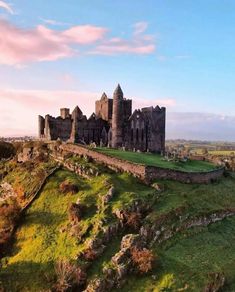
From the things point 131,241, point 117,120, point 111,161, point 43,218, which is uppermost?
point 117,120

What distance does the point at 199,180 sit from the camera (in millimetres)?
65125

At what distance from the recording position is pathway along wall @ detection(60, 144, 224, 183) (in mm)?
59438

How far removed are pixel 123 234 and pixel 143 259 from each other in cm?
520

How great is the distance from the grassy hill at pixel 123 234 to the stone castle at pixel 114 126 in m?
24.9

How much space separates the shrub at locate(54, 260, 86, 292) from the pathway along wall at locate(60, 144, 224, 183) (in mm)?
19174

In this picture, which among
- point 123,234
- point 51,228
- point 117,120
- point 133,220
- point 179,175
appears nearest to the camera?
point 123,234

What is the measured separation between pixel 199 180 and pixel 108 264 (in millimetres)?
25456

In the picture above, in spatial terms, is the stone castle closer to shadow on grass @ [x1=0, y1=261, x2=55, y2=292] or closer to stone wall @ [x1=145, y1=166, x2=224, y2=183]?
stone wall @ [x1=145, y1=166, x2=224, y2=183]

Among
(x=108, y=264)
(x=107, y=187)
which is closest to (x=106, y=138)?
(x=107, y=187)

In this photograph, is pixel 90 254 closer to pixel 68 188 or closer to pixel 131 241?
pixel 131 241

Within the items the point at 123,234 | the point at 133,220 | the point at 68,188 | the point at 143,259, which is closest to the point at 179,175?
the point at 68,188

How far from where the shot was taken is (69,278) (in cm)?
4200

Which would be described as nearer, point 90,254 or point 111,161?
point 90,254

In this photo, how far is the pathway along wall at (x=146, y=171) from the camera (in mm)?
59438
